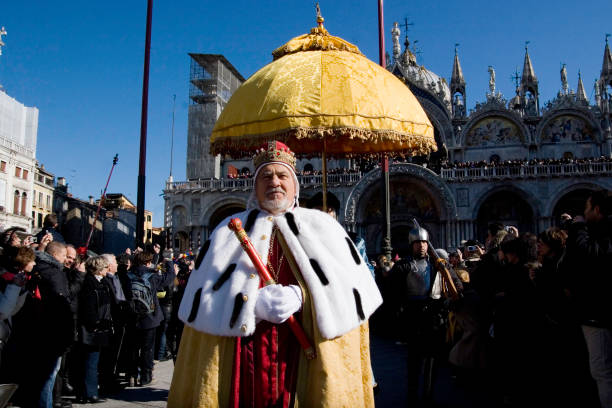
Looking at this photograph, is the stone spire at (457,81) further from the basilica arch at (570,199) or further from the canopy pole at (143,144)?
the canopy pole at (143,144)

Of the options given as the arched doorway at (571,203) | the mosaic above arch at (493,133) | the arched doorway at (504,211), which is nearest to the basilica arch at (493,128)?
the mosaic above arch at (493,133)

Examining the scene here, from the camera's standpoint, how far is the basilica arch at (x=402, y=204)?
27641mm

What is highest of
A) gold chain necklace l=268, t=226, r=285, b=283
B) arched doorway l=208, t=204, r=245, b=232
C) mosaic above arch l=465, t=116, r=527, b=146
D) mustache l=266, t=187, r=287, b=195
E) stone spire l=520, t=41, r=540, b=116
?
stone spire l=520, t=41, r=540, b=116

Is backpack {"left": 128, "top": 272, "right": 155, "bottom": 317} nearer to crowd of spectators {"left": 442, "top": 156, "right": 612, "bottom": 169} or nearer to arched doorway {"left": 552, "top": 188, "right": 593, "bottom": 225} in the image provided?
crowd of spectators {"left": 442, "top": 156, "right": 612, "bottom": 169}

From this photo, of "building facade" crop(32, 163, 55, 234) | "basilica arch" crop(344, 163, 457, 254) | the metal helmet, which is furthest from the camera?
"building facade" crop(32, 163, 55, 234)

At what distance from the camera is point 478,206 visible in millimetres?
27375

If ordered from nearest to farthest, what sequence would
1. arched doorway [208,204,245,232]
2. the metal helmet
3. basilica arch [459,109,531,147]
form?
the metal helmet → basilica arch [459,109,531,147] → arched doorway [208,204,245,232]

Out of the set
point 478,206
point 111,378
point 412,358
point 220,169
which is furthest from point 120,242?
point 412,358

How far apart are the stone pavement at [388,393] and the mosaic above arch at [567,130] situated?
26132mm

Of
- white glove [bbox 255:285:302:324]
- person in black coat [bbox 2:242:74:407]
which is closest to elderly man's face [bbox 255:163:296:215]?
white glove [bbox 255:285:302:324]

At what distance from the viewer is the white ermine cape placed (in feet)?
8.84

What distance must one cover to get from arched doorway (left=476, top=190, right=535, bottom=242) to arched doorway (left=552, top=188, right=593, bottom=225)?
1350 millimetres

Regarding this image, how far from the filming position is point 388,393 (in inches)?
233

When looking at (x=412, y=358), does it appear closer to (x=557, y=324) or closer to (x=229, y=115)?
(x=557, y=324)
